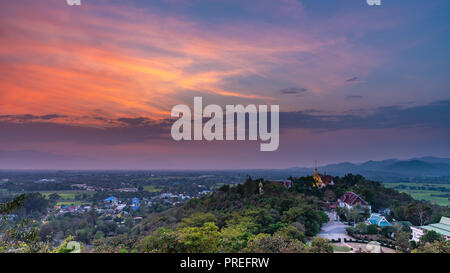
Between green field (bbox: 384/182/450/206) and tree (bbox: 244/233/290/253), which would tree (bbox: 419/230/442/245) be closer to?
tree (bbox: 244/233/290/253)

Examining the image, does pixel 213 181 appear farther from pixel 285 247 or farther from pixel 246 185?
pixel 285 247

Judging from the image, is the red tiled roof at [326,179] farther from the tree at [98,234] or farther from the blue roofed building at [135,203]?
the tree at [98,234]

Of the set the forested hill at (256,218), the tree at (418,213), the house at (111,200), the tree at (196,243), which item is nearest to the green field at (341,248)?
the forested hill at (256,218)

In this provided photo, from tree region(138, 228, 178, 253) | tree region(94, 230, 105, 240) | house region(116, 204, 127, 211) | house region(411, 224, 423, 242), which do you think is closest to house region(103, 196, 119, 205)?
house region(116, 204, 127, 211)

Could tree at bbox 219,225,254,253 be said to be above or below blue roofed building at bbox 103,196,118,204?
above
